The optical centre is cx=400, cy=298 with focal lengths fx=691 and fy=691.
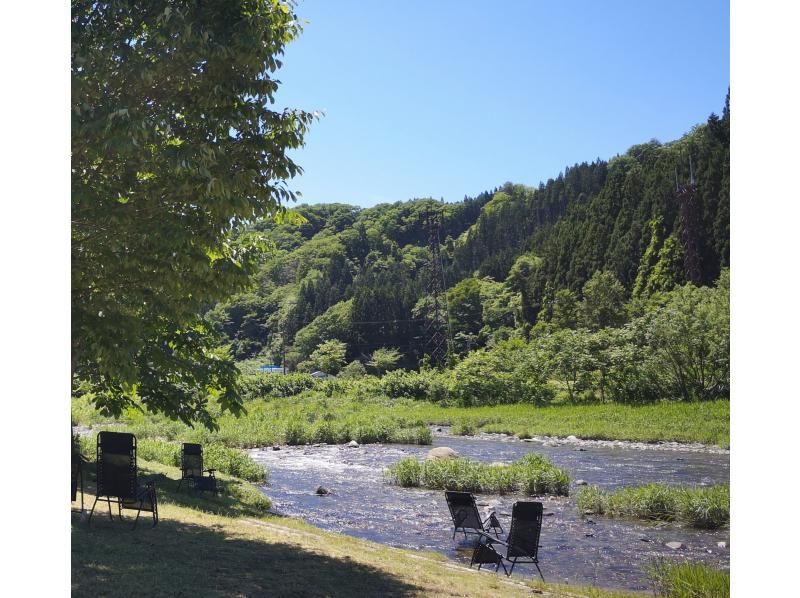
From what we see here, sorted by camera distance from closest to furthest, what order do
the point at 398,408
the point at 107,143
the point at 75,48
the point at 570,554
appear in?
the point at 107,143, the point at 75,48, the point at 570,554, the point at 398,408

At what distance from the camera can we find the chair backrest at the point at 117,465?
612 cm

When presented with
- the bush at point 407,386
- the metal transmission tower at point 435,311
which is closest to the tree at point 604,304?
the metal transmission tower at point 435,311

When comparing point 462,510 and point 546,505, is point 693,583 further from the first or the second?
point 546,505

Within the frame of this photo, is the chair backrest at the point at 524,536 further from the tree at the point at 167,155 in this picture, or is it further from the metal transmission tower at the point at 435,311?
the metal transmission tower at the point at 435,311

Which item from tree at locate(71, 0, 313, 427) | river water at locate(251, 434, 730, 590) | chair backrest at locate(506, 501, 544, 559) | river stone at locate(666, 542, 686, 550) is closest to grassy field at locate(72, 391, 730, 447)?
river water at locate(251, 434, 730, 590)

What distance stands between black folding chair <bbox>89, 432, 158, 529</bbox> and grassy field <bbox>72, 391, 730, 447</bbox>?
10997 mm

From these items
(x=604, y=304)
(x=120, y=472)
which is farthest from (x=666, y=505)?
(x=604, y=304)

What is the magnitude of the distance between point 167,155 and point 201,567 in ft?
9.48

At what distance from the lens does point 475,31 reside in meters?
7.38

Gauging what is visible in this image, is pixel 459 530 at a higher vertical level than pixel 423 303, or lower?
lower
